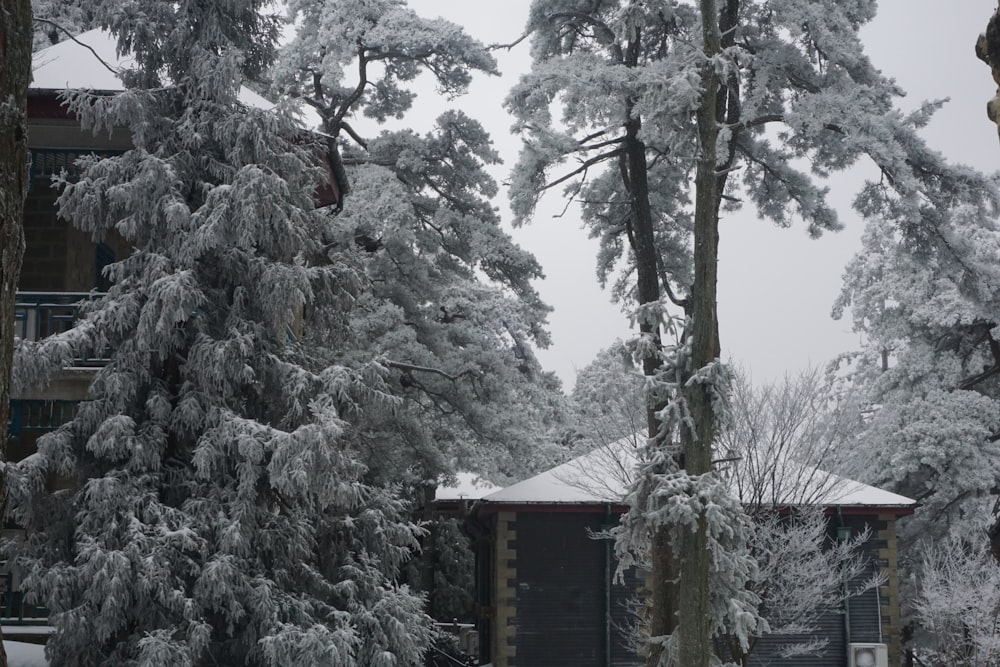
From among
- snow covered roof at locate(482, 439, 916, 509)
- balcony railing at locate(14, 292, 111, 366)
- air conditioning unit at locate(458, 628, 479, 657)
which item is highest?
balcony railing at locate(14, 292, 111, 366)

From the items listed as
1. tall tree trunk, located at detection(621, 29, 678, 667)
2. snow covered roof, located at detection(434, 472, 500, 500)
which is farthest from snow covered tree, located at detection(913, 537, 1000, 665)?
snow covered roof, located at detection(434, 472, 500, 500)

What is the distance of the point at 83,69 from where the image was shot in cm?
1327

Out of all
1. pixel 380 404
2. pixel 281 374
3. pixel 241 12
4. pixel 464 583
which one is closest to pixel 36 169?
pixel 241 12

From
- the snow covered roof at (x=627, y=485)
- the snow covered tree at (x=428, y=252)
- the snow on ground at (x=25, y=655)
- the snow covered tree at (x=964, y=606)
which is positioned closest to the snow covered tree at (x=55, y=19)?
the snow covered tree at (x=428, y=252)

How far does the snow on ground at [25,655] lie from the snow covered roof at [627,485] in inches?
352

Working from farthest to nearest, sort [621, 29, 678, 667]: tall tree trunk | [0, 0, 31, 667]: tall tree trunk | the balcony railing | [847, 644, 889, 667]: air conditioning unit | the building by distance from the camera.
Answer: the building
[847, 644, 889, 667]: air conditioning unit
[621, 29, 678, 667]: tall tree trunk
the balcony railing
[0, 0, 31, 667]: tall tree trunk

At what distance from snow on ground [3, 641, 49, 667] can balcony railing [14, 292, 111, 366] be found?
2935 millimetres

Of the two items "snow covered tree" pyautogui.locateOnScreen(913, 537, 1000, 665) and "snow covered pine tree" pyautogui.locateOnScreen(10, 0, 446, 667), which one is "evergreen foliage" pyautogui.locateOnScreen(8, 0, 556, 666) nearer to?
"snow covered pine tree" pyautogui.locateOnScreen(10, 0, 446, 667)

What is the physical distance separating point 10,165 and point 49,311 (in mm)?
8598

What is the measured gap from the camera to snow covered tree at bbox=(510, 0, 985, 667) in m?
15.6

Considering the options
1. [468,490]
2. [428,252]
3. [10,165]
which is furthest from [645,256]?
[10,165]

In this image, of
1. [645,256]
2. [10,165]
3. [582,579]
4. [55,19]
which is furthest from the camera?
[55,19]

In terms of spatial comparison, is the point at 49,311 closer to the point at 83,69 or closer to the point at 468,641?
the point at 83,69

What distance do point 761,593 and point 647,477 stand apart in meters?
4.59
